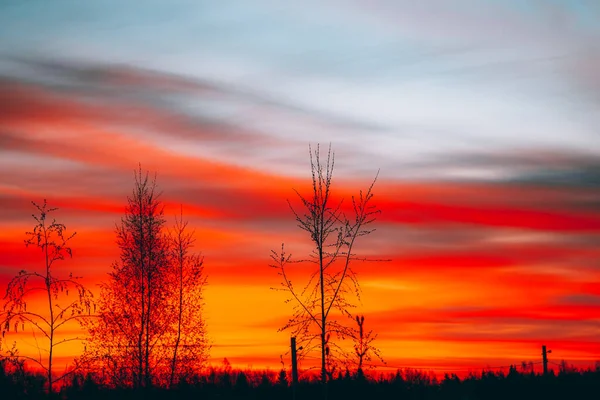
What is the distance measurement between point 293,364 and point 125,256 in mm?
20592

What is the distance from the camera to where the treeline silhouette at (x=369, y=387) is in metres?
37.2

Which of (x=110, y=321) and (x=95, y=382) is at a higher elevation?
(x=110, y=321)

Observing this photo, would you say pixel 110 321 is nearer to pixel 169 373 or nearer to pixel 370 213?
pixel 169 373

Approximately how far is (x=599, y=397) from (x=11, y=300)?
27.1 metres

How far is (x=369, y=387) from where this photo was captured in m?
37.6

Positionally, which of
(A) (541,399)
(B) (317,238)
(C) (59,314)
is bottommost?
(A) (541,399)

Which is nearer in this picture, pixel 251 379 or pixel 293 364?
pixel 293 364

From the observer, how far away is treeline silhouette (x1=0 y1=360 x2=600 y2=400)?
37250 millimetres

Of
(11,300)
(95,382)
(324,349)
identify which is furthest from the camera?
(95,382)

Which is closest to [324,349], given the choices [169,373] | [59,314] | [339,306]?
[339,306]

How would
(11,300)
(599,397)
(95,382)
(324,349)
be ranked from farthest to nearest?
(95,382) → (599,397) → (324,349) → (11,300)

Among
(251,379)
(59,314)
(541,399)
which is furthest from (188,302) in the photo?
(59,314)

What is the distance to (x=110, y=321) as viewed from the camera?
47281mm

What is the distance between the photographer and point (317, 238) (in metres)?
29.2
